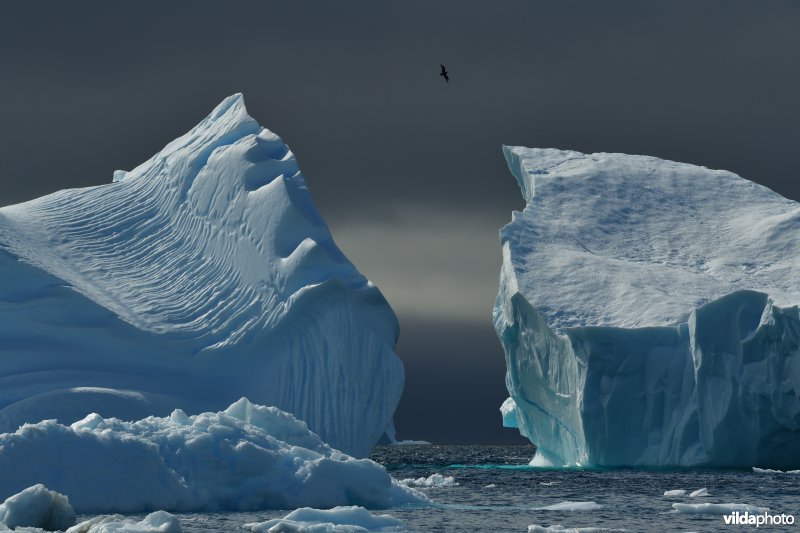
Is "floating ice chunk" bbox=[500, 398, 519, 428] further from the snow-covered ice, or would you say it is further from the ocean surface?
the snow-covered ice

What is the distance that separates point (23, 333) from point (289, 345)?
18.3 feet

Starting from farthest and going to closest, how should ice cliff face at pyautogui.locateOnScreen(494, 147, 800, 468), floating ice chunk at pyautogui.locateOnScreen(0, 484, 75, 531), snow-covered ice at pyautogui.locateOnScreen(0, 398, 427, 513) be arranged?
ice cliff face at pyautogui.locateOnScreen(494, 147, 800, 468), snow-covered ice at pyautogui.locateOnScreen(0, 398, 427, 513), floating ice chunk at pyautogui.locateOnScreen(0, 484, 75, 531)

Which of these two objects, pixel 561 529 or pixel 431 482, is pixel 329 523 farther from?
pixel 431 482

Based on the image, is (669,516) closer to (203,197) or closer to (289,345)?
(289,345)

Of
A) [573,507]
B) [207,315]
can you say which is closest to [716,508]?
[573,507]

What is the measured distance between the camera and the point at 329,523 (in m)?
17.7

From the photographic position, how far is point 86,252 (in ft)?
107

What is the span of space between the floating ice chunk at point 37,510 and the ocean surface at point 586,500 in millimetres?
1602

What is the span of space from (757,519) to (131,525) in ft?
30.5

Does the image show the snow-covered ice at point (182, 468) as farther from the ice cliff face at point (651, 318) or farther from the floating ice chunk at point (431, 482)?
the ice cliff face at point (651, 318)

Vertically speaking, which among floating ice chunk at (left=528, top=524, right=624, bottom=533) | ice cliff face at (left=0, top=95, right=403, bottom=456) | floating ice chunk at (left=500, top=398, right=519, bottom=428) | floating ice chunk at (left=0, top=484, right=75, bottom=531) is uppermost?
ice cliff face at (left=0, top=95, right=403, bottom=456)

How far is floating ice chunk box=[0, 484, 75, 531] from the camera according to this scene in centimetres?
1770

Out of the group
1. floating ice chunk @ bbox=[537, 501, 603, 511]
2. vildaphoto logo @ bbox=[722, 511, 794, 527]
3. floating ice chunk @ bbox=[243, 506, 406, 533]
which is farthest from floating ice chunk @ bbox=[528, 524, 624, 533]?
floating ice chunk @ bbox=[537, 501, 603, 511]

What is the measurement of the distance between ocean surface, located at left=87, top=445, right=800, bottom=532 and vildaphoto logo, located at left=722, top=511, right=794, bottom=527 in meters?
0.19
